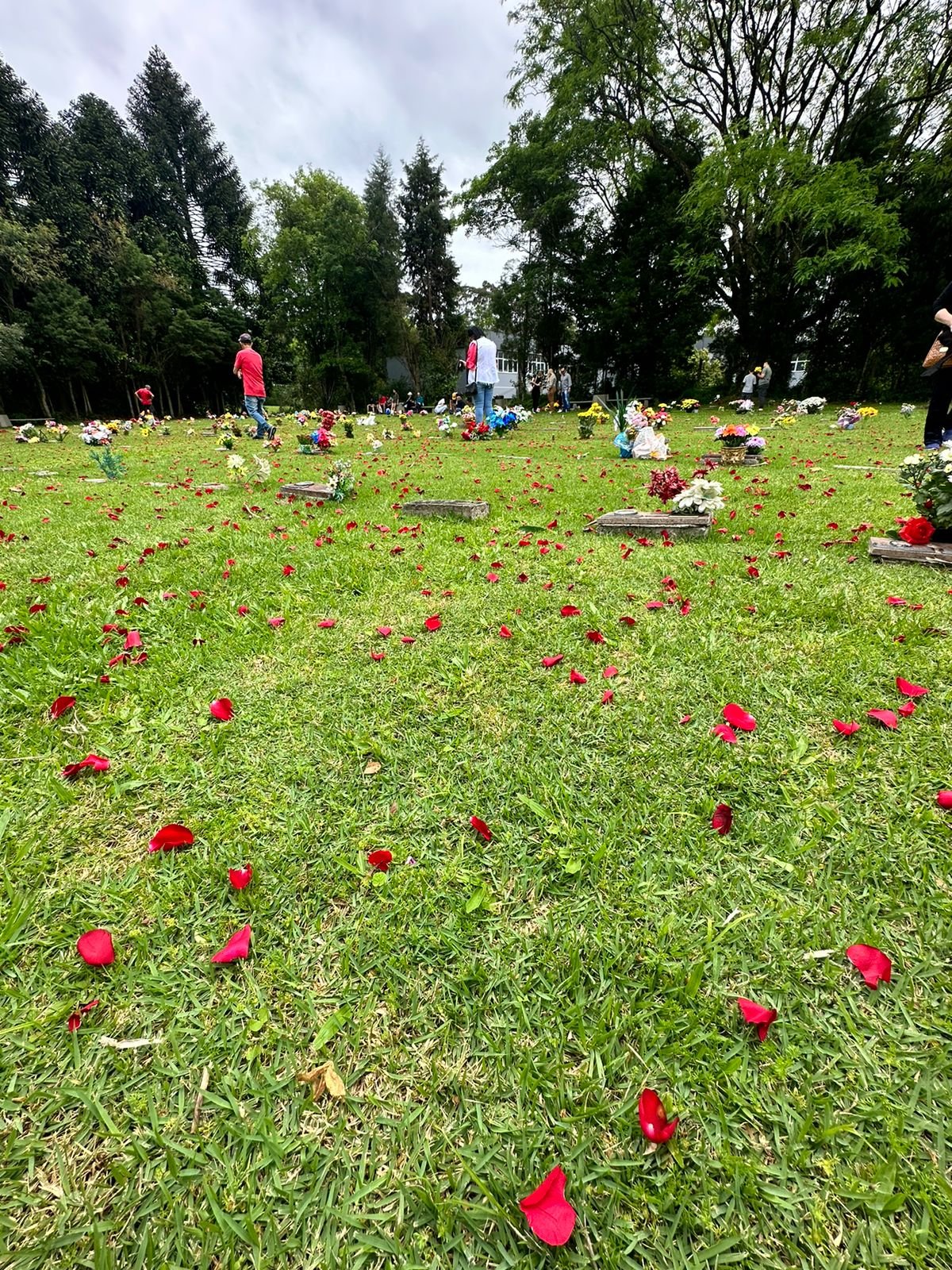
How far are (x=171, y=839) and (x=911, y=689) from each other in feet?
8.80

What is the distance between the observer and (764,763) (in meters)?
1.83

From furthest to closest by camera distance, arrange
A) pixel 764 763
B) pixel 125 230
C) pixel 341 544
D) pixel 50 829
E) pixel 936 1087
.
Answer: pixel 125 230
pixel 341 544
pixel 764 763
pixel 50 829
pixel 936 1087

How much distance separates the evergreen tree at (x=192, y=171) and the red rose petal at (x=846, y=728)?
45654 millimetres

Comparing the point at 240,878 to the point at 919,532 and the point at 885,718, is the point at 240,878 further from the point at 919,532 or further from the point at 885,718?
the point at 919,532

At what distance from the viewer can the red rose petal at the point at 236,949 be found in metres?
1.31

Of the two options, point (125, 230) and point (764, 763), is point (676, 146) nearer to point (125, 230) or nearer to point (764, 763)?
point (125, 230)

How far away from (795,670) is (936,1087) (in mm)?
1511

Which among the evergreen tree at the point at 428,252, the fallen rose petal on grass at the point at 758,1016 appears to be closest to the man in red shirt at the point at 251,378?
the fallen rose petal on grass at the point at 758,1016

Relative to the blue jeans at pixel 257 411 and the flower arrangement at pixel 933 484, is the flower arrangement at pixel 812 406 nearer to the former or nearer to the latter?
the blue jeans at pixel 257 411

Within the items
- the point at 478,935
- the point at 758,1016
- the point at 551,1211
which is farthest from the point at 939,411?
the point at 551,1211

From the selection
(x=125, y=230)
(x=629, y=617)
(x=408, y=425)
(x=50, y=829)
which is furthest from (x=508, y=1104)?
(x=125, y=230)

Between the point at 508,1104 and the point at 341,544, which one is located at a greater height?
the point at 341,544

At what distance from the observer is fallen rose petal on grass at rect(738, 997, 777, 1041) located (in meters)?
1.14

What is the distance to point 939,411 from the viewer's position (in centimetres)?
517
